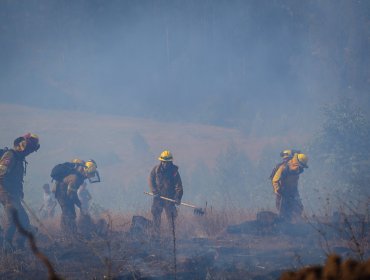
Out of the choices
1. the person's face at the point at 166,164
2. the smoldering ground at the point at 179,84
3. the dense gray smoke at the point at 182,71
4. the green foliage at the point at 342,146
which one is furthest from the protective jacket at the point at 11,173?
the dense gray smoke at the point at 182,71

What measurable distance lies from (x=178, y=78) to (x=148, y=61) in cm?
313

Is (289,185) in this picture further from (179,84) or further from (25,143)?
(179,84)

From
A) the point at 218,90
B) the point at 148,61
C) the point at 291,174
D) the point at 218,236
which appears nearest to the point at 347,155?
the point at 291,174

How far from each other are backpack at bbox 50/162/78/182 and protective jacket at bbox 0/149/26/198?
795mm

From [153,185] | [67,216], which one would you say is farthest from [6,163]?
[153,185]

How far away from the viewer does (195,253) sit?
24.9 feet

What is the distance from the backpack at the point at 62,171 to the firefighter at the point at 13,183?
2.61 ft

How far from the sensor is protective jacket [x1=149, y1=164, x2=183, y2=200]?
31.3ft

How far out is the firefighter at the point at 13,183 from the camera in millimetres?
7848

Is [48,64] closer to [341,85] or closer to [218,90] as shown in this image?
[218,90]

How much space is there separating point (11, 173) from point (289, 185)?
691 centimetres

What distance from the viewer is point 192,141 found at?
2730 centimetres

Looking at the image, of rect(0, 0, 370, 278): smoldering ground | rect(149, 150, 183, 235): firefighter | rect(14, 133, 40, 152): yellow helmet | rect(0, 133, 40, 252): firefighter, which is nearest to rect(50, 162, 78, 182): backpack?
rect(0, 133, 40, 252): firefighter

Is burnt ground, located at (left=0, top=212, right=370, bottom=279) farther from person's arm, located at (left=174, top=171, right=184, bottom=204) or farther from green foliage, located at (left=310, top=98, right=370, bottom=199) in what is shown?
green foliage, located at (left=310, top=98, right=370, bottom=199)
